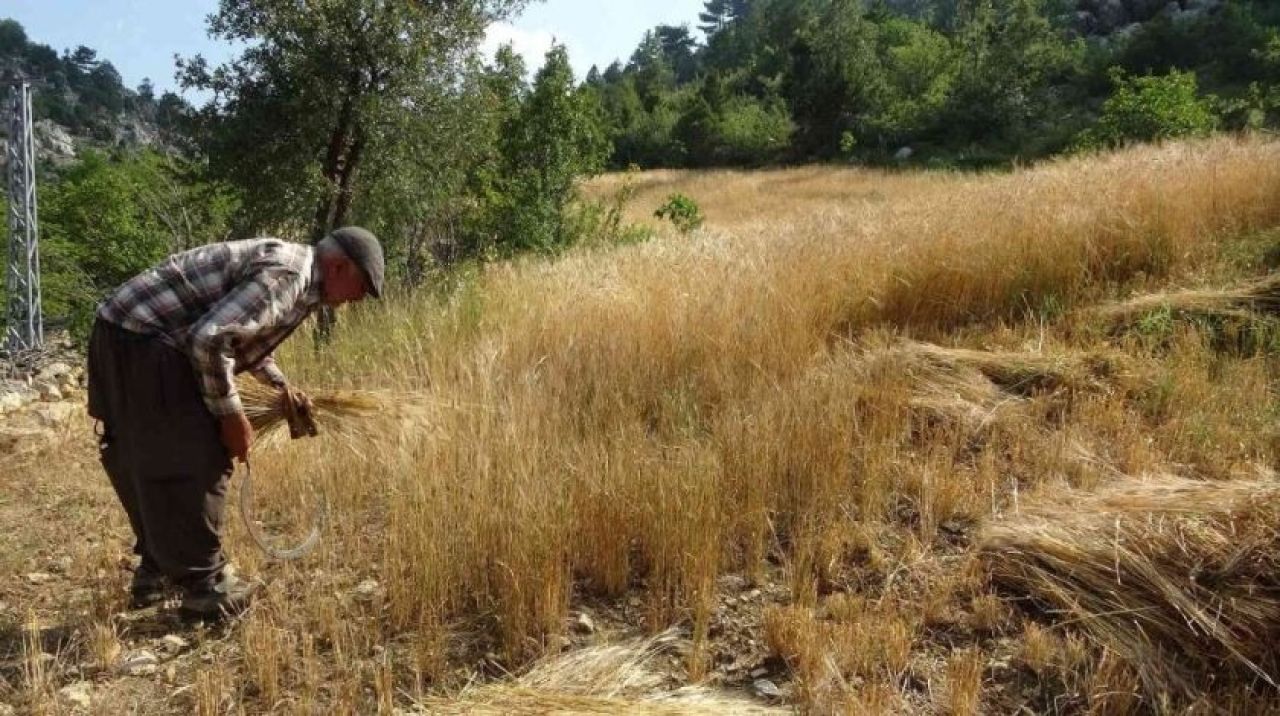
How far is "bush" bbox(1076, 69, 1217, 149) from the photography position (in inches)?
642

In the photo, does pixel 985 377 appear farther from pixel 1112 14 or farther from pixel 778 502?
pixel 1112 14

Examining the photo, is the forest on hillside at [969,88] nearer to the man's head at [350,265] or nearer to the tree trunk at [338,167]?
the tree trunk at [338,167]

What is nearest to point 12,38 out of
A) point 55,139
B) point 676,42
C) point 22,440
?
point 55,139

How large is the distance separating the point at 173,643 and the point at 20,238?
40.2ft

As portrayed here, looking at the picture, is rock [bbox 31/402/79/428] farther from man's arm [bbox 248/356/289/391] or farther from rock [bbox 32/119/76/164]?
rock [bbox 32/119/76/164]

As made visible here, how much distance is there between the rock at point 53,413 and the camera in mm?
6669

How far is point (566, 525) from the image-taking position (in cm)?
286

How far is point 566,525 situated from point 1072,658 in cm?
161

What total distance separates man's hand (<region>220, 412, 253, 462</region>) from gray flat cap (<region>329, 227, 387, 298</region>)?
1.99ft

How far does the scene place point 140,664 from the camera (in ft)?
8.61

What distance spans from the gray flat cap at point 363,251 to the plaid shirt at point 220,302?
0.15m

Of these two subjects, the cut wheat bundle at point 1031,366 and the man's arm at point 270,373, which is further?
the cut wheat bundle at point 1031,366

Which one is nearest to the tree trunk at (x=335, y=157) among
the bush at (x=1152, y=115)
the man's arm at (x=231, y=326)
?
the man's arm at (x=231, y=326)

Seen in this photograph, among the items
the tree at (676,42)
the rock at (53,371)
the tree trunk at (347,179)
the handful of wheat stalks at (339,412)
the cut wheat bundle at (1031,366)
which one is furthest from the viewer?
the tree at (676,42)
